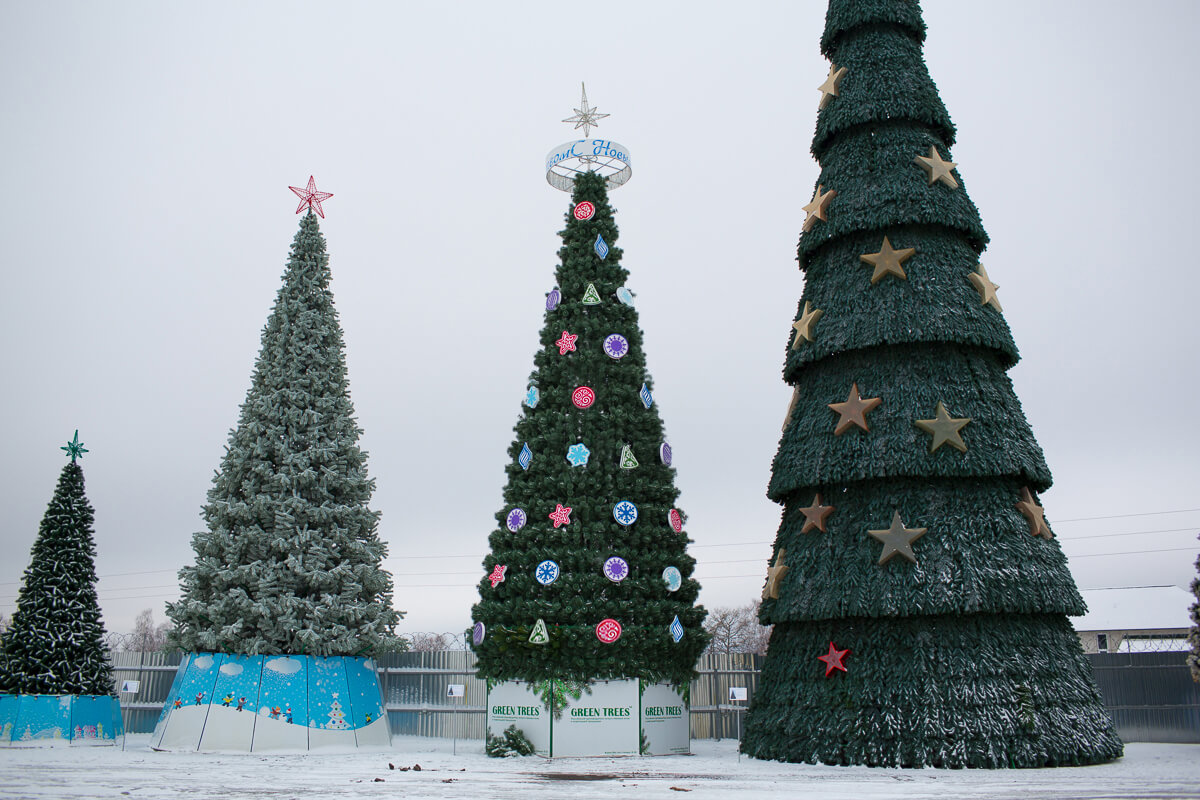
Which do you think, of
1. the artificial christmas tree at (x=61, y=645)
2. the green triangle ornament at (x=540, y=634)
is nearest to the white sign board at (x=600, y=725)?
the green triangle ornament at (x=540, y=634)

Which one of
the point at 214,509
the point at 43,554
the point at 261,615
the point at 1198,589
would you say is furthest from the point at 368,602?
the point at 1198,589

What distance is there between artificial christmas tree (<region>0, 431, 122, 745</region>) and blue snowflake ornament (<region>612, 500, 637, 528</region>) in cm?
1271

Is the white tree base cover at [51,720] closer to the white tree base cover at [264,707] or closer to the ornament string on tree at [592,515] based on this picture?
the white tree base cover at [264,707]

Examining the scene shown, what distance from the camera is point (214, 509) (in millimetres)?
17531

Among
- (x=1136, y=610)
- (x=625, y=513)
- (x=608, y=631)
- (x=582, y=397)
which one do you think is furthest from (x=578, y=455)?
(x=1136, y=610)

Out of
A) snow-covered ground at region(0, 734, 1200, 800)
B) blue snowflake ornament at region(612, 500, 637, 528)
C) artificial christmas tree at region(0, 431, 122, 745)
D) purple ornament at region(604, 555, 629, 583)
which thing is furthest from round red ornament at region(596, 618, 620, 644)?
artificial christmas tree at region(0, 431, 122, 745)

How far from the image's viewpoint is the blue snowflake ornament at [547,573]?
14.8 m

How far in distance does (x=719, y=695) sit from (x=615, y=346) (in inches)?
351

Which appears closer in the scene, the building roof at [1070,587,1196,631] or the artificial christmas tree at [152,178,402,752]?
the artificial christmas tree at [152,178,402,752]

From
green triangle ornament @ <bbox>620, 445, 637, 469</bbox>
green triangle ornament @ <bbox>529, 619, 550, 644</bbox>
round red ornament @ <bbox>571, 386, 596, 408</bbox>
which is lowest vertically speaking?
green triangle ornament @ <bbox>529, 619, 550, 644</bbox>

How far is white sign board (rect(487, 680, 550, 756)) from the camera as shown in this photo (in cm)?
1462

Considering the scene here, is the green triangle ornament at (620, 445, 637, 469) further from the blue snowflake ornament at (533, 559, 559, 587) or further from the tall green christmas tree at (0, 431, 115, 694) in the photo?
the tall green christmas tree at (0, 431, 115, 694)

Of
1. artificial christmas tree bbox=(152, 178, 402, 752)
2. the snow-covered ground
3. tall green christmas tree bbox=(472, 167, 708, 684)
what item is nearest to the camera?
the snow-covered ground

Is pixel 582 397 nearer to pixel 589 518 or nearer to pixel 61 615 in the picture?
pixel 589 518
